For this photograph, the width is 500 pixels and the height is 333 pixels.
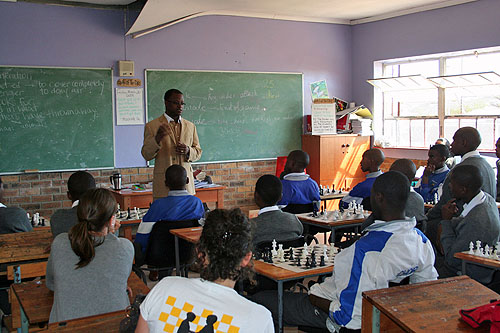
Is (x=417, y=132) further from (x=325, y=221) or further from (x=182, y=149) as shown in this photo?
(x=182, y=149)

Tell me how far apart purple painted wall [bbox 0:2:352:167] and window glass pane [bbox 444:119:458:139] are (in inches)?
75.8

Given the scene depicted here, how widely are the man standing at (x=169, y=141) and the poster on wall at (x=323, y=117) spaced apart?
3.86m

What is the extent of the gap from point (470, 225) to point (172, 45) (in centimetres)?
545

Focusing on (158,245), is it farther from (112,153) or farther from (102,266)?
(112,153)

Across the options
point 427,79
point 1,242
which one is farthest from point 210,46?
point 1,242

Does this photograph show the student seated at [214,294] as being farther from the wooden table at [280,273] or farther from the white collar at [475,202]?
the white collar at [475,202]

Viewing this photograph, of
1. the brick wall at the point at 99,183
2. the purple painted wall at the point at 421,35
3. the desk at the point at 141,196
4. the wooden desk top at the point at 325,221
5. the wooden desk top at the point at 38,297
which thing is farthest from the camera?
the purple painted wall at the point at 421,35

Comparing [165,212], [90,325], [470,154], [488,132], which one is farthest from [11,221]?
[488,132]

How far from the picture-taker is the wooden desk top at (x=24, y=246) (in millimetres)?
3121

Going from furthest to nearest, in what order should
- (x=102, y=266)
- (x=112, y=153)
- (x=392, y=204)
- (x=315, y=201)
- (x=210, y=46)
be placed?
1. (x=210, y=46)
2. (x=112, y=153)
3. (x=315, y=201)
4. (x=392, y=204)
5. (x=102, y=266)

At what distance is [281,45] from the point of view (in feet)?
28.7

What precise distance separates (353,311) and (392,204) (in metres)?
0.57

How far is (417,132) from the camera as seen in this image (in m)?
8.67

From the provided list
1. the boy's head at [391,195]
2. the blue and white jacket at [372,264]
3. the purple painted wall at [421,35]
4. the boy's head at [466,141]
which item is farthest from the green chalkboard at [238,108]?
the blue and white jacket at [372,264]
